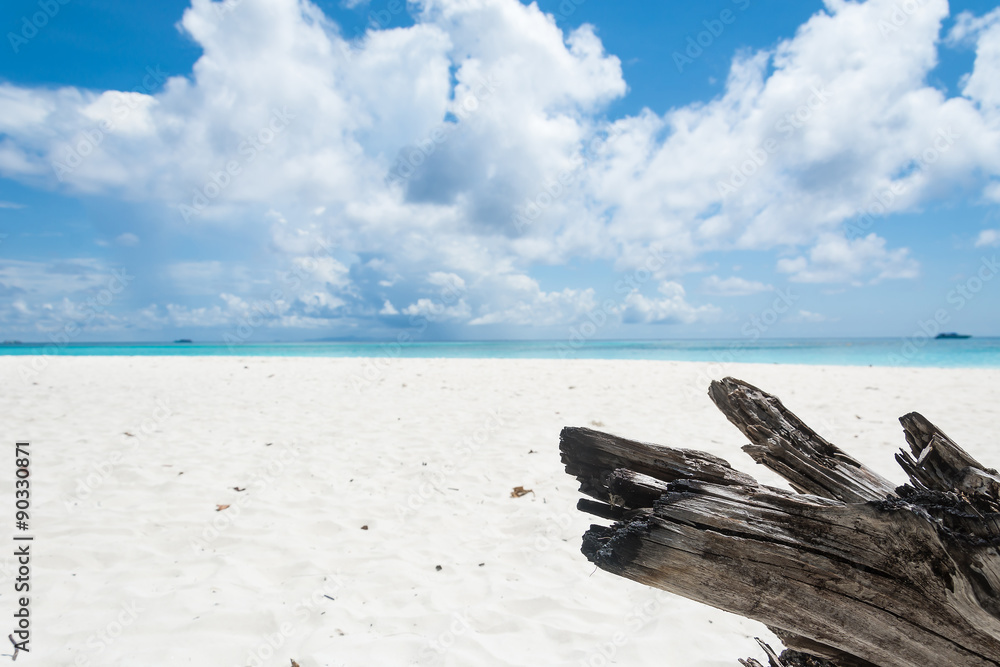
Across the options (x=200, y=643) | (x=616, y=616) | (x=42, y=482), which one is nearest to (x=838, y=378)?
(x=616, y=616)

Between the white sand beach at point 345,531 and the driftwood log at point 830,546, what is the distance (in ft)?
4.04

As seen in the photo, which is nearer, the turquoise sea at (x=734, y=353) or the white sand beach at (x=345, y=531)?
the white sand beach at (x=345, y=531)

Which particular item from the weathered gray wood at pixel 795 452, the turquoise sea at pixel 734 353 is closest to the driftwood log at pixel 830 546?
the weathered gray wood at pixel 795 452

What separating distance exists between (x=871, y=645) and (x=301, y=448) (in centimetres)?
622

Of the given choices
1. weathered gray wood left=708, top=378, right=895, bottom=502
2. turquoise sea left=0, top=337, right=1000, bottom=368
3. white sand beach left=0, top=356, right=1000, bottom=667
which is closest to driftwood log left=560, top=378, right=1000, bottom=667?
weathered gray wood left=708, top=378, right=895, bottom=502

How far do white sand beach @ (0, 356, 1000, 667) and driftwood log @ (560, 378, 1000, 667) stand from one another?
48.5 inches

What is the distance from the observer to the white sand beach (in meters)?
2.75

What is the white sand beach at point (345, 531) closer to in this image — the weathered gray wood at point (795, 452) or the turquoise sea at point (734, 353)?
the weathered gray wood at point (795, 452)

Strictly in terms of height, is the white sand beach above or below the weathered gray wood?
below

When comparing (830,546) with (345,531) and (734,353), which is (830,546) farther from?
(734,353)

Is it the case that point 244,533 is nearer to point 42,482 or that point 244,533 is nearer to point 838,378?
point 42,482

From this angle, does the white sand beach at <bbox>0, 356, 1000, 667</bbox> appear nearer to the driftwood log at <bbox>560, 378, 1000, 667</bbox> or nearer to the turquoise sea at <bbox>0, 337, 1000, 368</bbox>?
the driftwood log at <bbox>560, 378, 1000, 667</bbox>

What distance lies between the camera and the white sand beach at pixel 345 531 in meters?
2.75

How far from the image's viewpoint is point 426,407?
9.21 m
